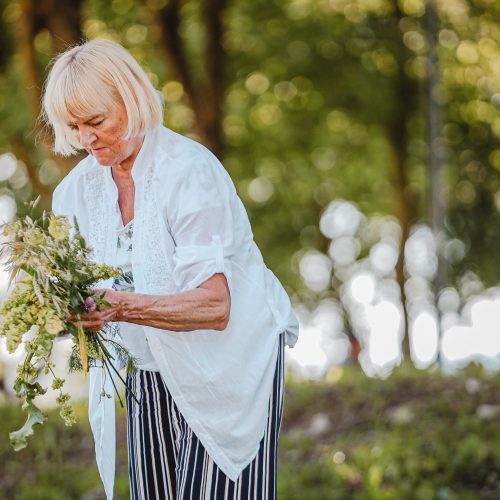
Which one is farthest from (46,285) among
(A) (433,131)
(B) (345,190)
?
(B) (345,190)

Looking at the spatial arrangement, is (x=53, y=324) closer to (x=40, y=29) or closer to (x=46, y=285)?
(x=46, y=285)

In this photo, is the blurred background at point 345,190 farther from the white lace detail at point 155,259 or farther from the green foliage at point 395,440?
Answer: the white lace detail at point 155,259

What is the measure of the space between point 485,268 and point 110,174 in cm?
1494

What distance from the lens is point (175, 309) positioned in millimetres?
2998

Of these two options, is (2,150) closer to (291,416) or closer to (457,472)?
(291,416)

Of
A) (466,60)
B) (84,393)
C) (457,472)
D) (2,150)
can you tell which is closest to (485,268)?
(466,60)

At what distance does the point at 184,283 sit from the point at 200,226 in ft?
0.55

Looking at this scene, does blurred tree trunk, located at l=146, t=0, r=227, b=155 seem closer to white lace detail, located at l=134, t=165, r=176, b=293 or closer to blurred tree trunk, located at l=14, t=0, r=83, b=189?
blurred tree trunk, located at l=14, t=0, r=83, b=189

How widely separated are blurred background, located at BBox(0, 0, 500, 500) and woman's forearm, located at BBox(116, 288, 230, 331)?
3269 mm

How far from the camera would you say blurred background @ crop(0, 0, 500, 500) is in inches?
268

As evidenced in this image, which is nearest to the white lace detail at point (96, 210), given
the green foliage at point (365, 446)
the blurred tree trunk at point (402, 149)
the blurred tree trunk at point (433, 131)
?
the green foliage at point (365, 446)

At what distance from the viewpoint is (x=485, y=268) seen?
58.5ft

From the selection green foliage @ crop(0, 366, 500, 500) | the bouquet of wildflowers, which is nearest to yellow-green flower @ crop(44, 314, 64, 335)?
the bouquet of wildflowers

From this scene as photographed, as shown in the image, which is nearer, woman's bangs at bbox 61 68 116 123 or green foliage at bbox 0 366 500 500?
woman's bangs at bbox 61 68 116 123
